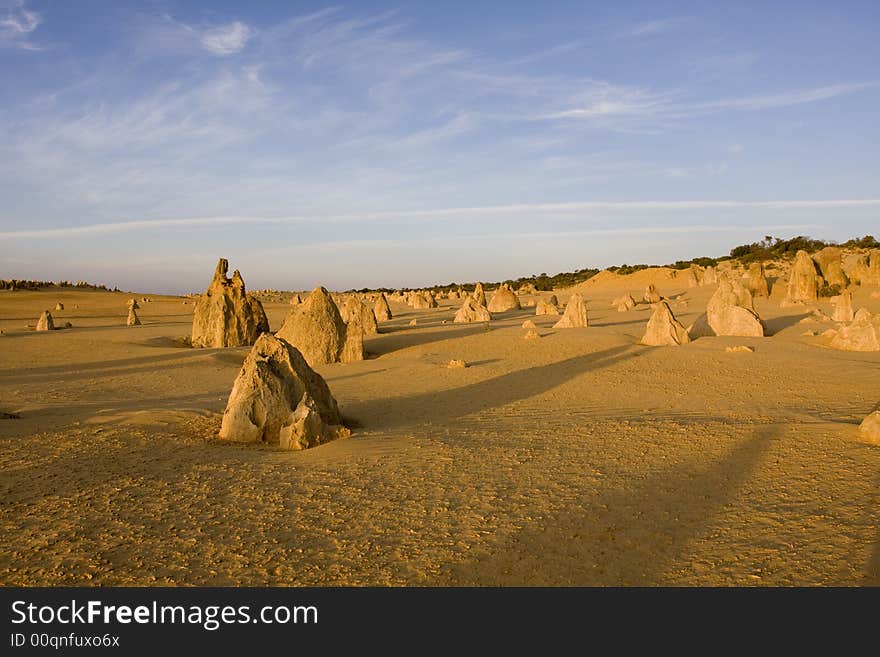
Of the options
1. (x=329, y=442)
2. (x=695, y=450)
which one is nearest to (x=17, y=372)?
(x=329, y=442)

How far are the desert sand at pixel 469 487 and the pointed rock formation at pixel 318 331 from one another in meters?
3.81

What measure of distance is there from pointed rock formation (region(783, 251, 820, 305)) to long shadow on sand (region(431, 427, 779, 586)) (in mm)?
27674

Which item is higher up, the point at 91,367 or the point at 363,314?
the point at 363,314

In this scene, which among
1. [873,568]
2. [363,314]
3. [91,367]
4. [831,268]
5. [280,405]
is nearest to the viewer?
[873,568]

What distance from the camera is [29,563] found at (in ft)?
12.3

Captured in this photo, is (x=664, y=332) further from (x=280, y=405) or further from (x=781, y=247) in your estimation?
(x=781, y=247)

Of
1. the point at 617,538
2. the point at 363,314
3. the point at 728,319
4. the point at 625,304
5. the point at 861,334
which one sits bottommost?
the point at 617,538

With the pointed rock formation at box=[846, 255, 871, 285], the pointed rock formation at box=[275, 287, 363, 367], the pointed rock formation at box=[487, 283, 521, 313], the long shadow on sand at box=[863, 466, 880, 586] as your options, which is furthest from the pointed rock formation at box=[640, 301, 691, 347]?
the pointed rock formation at box=[846, 255, 871, 285]

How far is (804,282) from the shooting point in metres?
29.1

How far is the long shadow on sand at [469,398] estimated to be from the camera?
8727 millimetres

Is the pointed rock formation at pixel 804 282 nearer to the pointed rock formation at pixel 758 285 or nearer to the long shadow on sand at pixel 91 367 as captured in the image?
the pointed rock formation at pixel 758 285

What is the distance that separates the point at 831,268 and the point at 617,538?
3321 centimetres

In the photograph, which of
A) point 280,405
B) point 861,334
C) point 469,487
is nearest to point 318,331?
point 280,405
